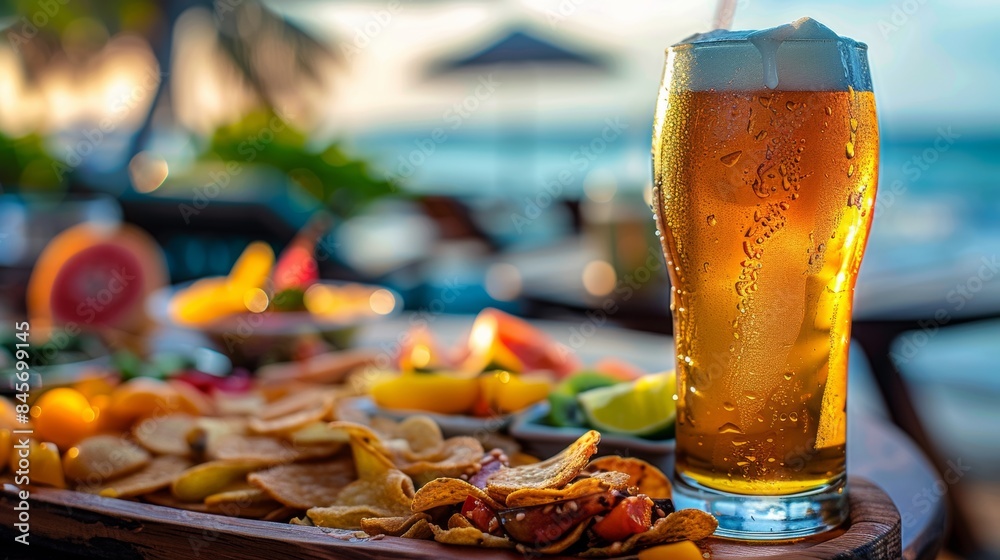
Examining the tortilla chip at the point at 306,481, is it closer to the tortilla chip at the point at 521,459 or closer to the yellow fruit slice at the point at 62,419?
the tortilla chip at the point at 521,459

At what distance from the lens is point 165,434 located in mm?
1198

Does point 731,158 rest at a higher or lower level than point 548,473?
higher

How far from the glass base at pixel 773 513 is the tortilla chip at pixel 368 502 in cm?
32

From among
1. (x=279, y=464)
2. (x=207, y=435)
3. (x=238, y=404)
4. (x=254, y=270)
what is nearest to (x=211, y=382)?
(x=238, y=404)

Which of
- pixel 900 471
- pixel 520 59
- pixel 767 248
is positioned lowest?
pixel 900 471

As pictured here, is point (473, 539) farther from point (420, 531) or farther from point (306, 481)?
point (306, 481)

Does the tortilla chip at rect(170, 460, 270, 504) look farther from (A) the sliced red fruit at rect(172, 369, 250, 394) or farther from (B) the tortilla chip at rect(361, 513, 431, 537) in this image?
(A) the sliced red fruit at rect(172, 369, 250, 394)

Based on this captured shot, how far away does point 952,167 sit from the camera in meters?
17.9

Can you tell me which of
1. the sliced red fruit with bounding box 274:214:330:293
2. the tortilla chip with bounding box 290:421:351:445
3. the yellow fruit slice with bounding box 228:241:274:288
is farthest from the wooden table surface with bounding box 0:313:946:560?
the sliced red fruit with bounding box 274:214:330:293

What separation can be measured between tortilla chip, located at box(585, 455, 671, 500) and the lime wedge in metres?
0.10

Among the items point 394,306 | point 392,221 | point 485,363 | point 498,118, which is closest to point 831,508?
point 485,363

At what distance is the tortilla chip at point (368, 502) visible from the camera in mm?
920

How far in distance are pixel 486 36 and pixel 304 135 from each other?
5.15m

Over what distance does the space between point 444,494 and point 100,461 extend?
507 mm
